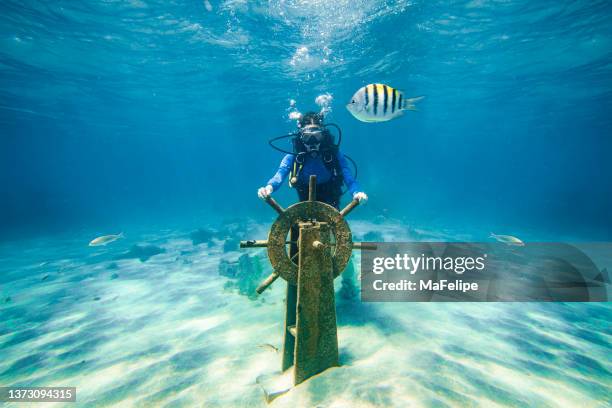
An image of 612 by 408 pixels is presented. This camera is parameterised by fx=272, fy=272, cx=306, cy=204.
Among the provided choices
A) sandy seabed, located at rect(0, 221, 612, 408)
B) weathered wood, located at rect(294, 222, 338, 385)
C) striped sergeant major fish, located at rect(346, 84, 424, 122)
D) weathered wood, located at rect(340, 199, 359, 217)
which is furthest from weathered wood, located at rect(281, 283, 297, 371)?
striped sergeant major fish, located at rect(346, 84, 424, 122)

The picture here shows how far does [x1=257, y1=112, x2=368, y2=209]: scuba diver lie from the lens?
3676 millimetres

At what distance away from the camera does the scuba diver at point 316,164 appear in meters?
3.68

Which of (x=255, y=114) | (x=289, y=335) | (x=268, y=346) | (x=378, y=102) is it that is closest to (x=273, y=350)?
(x=268, y=346)

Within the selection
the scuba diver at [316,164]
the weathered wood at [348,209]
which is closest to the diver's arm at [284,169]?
the scuba diver at [316,164]

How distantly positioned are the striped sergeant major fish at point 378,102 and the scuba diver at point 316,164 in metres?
0.43

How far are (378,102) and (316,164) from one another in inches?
48.1

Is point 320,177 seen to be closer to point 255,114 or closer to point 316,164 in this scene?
point 316,164

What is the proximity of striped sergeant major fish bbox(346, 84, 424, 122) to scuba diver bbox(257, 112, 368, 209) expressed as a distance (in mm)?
434

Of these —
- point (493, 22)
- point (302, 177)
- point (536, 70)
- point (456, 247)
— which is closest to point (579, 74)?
point (536, 70)

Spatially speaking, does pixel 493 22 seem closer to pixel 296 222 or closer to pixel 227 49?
pixel 227 49

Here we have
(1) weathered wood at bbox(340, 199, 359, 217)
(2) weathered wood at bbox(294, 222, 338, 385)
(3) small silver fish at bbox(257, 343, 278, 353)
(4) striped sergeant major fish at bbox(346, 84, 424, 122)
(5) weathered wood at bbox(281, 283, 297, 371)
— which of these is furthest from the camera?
(3) small silver fish at bbox(257, 343, 278, 353)

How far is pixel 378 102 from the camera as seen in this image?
139 inches

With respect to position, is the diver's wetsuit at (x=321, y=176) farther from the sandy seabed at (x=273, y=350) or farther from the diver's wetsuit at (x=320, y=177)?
the sandy seabed at (x=273, y=350)

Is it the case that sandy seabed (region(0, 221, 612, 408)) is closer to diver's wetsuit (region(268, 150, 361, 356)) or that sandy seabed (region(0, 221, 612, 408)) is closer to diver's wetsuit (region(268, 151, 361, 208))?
diver's wetsuit (region(268, 150, 361, 356))
